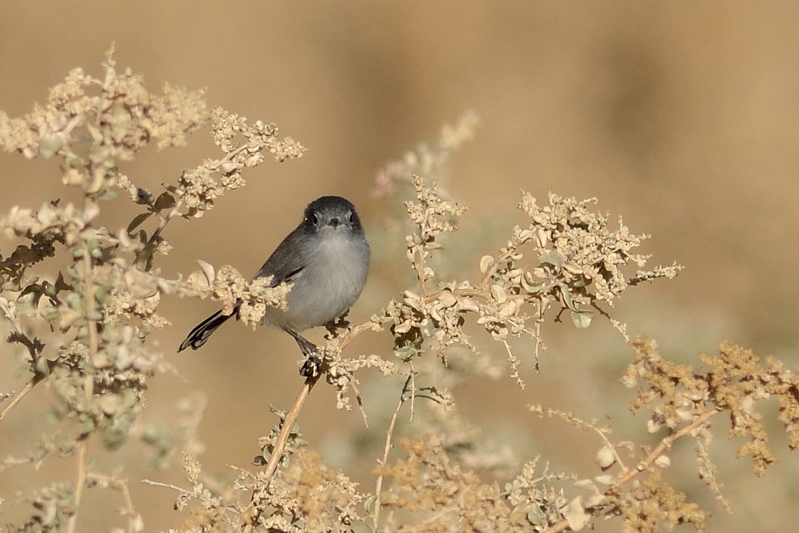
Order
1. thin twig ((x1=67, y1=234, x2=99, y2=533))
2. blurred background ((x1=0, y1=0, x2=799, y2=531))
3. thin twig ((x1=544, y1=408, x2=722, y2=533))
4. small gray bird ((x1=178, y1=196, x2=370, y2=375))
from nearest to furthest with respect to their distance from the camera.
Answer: thin twig ((x1=67, y1=234, x2=99, y2=533)) → thin twig ((x1=544, y1=408, x2=722, y2=533)) → small gray bird ((x1=178, y1=196, x2=370, y2=375)) → blurred background ((x1=0, y1=0, x2=799, y2=531))

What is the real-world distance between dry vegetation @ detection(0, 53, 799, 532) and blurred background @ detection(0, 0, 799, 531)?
6.53m

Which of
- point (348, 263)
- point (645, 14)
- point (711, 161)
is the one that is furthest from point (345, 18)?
point (348, 263)

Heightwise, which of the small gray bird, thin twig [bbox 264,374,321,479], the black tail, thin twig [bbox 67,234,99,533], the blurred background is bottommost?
thin twig [bbox 67,234,99,533]

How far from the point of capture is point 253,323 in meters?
1.82

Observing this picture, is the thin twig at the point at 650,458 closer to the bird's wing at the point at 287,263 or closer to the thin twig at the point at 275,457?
the thin twig at the point at 275,457

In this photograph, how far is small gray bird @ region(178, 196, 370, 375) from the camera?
4.70m

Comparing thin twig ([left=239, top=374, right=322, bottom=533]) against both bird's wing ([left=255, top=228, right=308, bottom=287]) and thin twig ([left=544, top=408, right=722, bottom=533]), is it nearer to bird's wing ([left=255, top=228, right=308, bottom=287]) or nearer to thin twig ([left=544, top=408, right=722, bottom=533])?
thin twig ([left=544, top=408, right=722, bottom=533])

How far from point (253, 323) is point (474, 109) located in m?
8.38

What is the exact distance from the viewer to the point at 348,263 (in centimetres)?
479

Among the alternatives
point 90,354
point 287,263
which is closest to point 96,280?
point 90,354

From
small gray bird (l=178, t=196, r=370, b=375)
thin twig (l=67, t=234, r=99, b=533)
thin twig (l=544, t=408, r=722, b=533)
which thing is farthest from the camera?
small gray bird (l=178, t=196, r=370, b=375)

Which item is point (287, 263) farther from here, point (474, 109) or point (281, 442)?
point (474, 109)

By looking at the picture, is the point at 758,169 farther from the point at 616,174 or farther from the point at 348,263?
the point at 348,263

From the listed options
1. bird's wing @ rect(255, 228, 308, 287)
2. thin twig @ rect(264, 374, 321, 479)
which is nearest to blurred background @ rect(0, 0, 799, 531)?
bird's wing @ rect(255, 228, 308, 287)
